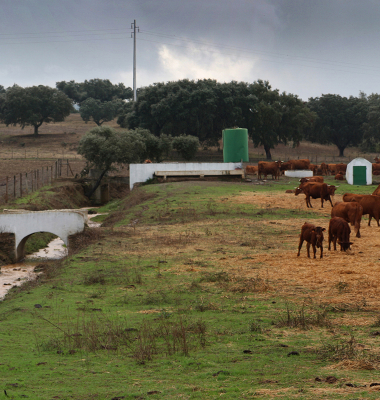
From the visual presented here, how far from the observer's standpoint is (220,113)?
80250 mm

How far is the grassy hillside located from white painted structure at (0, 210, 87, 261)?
4.97 metres

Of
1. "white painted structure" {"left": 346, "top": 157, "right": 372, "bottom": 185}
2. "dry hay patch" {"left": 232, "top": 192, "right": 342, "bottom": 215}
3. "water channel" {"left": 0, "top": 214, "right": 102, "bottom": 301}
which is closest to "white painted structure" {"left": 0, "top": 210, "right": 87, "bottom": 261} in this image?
"water channel" {"left": 0, "top": 214, "right": 102, "bottom": 301}

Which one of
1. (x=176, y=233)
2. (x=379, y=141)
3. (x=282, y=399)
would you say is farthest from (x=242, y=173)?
(x=379, y=141)

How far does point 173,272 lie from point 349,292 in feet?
18.3

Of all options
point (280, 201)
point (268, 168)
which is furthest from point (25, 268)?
point (268, 168)

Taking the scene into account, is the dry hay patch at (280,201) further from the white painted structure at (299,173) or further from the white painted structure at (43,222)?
the white painted structure at (299,173)

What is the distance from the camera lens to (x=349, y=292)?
12.9 meters

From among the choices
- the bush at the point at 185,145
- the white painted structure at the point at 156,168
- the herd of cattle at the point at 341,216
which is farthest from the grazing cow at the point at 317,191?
the bush at the point at 185,145

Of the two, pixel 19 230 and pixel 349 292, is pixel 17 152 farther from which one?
pixel 349 292

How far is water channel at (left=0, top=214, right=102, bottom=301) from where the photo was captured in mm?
21375

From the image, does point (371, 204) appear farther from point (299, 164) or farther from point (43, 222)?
point (299, 164)

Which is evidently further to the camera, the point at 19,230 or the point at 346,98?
the point at 346,98

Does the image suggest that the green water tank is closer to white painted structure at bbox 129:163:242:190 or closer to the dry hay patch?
white painted structure at bbox 129:163:242:190

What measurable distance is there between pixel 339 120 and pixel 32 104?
5462 cm
